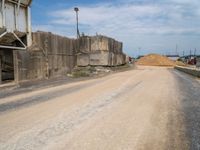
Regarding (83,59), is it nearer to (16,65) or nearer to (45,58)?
(45,58)

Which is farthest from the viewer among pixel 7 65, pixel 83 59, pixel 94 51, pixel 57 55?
pixel 94 51

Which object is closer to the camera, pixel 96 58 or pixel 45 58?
pixel 45 58

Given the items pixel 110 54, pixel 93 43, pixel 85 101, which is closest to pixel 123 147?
pixel 85 101

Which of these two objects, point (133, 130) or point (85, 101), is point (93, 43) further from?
point (133, 130)

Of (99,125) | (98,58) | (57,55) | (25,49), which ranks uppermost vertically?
(25,49)

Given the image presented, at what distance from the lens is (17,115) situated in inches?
338

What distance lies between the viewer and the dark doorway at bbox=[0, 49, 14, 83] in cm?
2130

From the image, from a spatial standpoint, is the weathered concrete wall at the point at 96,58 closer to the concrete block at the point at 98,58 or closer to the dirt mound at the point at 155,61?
the concrete block at the point at 98,58

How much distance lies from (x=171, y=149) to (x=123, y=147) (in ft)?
2.73

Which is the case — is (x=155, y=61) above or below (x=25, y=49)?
below

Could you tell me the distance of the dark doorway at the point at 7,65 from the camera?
69.9 ft

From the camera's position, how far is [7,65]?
2162 centimetres

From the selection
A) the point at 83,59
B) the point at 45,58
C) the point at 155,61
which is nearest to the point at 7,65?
the point at 45,58

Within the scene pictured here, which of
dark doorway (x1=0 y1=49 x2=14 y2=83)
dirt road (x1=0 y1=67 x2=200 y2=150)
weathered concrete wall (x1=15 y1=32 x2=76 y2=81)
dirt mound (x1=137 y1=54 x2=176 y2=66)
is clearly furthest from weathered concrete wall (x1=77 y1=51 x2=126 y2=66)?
dirt mound (x1=137 y1=54 x2=176 y2=66)
